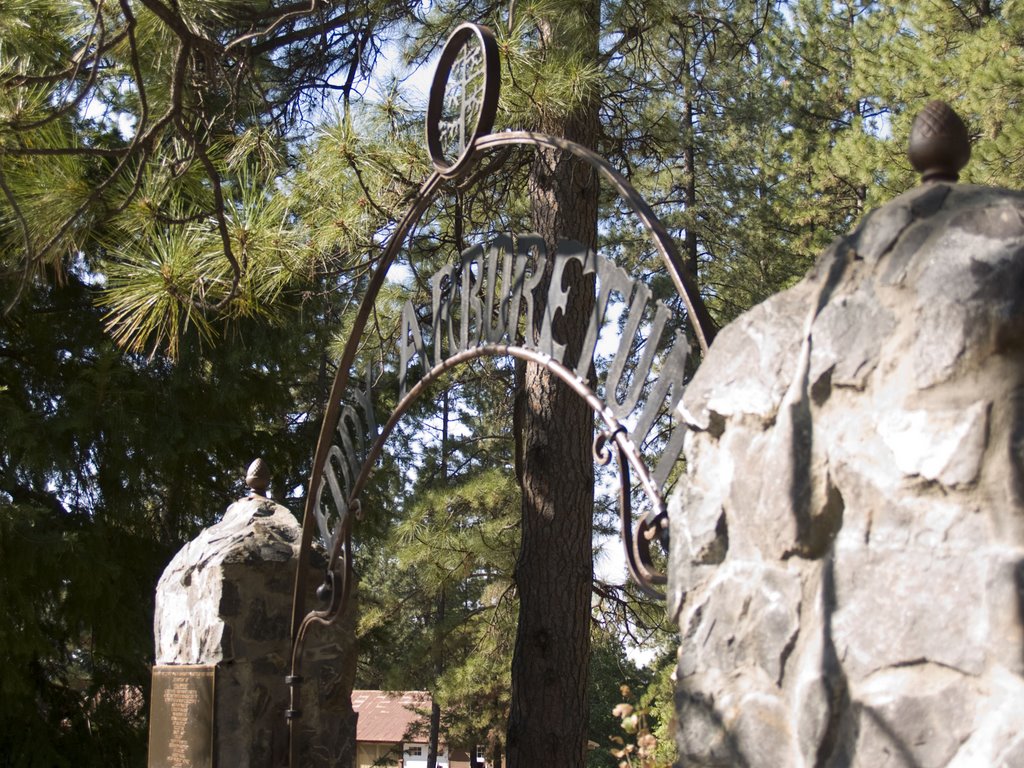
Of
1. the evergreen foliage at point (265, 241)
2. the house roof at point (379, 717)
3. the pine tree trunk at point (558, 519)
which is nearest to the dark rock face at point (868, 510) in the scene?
the evergreen foliage at point (265, 241)

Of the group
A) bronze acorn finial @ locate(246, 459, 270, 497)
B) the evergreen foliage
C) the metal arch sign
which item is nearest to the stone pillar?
bronze acorn finial @ locate(246, 459, 270, 497)

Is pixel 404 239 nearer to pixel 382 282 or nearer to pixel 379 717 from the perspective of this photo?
pixel 382 282

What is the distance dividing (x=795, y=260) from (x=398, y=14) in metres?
6.84

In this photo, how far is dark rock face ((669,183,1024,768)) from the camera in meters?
1.36

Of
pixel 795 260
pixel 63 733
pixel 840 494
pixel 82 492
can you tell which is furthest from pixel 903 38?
pixel 840 494

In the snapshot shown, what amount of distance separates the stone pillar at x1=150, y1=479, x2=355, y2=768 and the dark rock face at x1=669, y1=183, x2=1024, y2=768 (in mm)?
2760

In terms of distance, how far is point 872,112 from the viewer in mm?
12883

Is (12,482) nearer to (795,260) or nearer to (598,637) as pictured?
(598,637)

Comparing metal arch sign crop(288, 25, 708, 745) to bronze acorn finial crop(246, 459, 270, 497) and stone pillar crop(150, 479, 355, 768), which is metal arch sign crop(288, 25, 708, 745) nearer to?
stone pillar crop(150, 479, 355, 768)

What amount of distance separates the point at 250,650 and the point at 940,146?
10.8 feet

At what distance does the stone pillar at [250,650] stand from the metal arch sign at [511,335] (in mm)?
310

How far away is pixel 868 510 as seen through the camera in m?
1.49

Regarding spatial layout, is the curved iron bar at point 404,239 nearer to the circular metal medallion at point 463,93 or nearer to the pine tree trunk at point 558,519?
the circular metal medallion at point 463,93

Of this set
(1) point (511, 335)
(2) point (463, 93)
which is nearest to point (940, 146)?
(1) point (511, 335)
